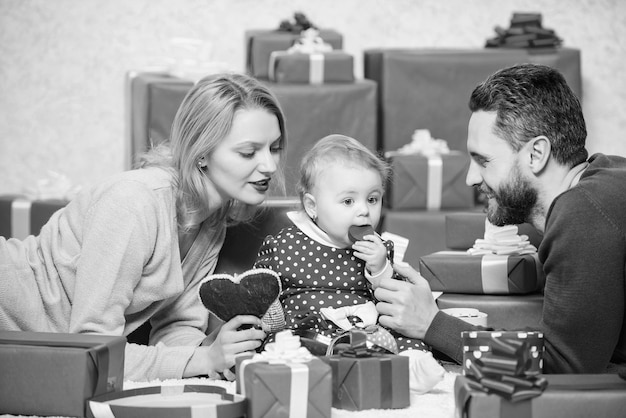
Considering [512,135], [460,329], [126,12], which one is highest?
[126,12]

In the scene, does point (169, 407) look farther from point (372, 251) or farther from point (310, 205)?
point (310, 205)

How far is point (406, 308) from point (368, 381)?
1.03 ft

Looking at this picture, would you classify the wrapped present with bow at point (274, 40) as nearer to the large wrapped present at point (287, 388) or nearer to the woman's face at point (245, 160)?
the woman's face at point (245, 160)

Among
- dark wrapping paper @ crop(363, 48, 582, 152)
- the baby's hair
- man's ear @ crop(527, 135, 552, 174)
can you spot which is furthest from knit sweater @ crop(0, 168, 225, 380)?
dark wrapping paper @ crop(363, 48, 582, 152)

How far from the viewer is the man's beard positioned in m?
1.85

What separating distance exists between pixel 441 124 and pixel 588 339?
2577mm

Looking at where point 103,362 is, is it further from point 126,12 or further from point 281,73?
point 126,12

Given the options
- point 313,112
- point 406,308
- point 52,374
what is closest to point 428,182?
point 313,112

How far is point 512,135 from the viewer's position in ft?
6.01

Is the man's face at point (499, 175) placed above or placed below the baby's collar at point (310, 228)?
above

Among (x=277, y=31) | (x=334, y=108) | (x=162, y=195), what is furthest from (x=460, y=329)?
(x=277, y=31)

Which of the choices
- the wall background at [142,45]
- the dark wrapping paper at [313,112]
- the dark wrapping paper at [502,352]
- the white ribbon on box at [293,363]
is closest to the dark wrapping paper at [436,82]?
the dark wrapping paper at [313,112]

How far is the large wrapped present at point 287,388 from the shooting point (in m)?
1.40

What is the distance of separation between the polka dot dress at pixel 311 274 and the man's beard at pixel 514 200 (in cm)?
35
